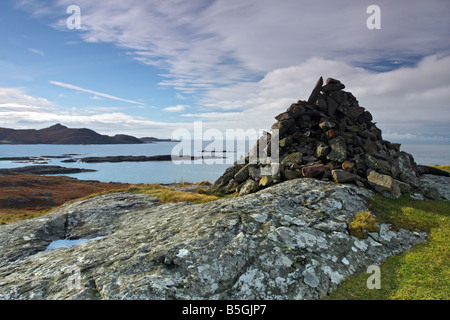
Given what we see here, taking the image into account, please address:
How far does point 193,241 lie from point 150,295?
272 centimetres

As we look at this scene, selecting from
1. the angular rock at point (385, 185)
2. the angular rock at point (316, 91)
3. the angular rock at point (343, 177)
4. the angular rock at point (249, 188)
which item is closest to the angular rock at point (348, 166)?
the angular rock at point (343, 177)

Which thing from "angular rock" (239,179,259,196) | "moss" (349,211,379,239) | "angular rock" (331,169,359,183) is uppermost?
"angular rock" (331,169,359,183)

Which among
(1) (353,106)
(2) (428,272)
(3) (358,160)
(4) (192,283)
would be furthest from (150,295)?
(1) (353,106)

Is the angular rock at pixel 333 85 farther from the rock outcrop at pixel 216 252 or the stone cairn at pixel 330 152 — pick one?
the rock outcrop at pixel 216 252

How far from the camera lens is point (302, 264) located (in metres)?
8.28

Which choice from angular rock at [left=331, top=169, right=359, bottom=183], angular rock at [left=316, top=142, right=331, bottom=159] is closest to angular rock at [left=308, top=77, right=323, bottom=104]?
angular rock at [left=316, top=142, right=331, bottom=159]

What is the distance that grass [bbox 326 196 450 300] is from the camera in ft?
24.7

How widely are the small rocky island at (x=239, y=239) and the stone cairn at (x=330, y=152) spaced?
10cm

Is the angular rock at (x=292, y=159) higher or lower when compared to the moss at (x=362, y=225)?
higher

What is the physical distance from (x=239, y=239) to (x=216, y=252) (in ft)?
3.58

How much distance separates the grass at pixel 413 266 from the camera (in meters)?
7.52

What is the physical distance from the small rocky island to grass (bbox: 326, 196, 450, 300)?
406 millimetres

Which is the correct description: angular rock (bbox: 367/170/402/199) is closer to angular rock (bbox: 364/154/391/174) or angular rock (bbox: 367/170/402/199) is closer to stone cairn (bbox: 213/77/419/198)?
stone cairn (bbox: 213/77/419/198)

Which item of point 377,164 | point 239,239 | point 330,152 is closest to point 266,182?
point 330,152
